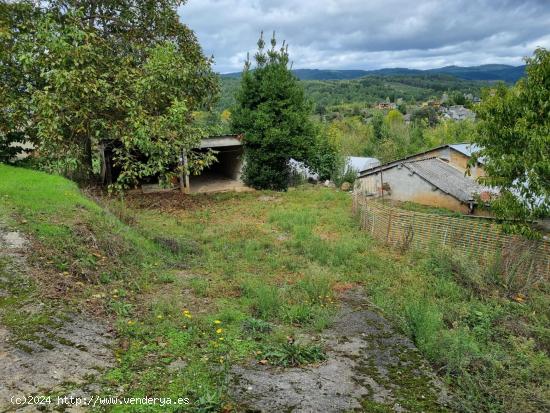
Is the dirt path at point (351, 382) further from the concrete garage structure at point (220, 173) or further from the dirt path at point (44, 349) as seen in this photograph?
the concrete garage structure at point (220, 173)

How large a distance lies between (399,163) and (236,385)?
21.1m

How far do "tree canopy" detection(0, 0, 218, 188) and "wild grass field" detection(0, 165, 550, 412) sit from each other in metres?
1.69

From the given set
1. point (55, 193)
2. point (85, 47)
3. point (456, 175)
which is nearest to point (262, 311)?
point (55, 193)

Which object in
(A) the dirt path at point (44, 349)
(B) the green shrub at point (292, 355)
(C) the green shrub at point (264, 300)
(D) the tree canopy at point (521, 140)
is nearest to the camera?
(A) the dirt path at point (44, 349)

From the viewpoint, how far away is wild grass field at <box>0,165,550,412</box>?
4.33 m

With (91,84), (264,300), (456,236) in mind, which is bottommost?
(456,236)

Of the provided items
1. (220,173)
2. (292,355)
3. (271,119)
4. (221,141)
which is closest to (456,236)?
(292,355)

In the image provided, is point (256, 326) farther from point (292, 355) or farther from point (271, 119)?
point (271, 119)

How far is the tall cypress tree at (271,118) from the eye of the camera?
1988 cm

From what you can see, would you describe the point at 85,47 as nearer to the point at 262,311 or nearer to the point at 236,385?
the point at 262,311

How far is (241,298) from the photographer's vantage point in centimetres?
683

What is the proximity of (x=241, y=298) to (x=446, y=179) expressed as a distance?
18.7m

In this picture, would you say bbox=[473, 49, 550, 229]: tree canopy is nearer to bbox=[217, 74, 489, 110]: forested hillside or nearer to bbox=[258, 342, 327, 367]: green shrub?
bbox=[258, 342, 327, 367]: green shrub

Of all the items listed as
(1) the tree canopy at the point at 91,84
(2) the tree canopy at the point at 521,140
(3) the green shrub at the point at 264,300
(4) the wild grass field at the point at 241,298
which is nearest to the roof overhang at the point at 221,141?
(1) the tree canopy at the point at 91,84
